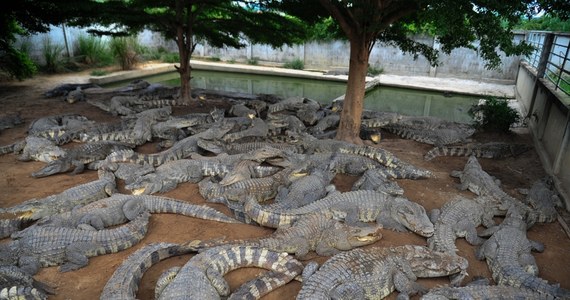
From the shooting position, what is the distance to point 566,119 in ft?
19.2

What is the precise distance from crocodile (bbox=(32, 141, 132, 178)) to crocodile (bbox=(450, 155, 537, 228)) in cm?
556

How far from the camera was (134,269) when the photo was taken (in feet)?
9.91

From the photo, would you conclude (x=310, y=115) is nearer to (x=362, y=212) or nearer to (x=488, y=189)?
(x=488, y=189)

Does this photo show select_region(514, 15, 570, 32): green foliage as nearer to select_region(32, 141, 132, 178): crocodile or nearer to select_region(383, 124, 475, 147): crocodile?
select_region(383, 124, 475, 147): crocodile

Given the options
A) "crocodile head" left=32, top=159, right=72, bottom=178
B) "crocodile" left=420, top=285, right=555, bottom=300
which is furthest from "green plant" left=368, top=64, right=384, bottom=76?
"crocodile" left=420, top=285, right=555, bottom=300

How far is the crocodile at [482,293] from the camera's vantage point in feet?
9.70

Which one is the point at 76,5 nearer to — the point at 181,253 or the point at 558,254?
the point at 181,253

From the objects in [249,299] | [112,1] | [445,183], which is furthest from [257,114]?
[249,299]

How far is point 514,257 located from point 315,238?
1.96m

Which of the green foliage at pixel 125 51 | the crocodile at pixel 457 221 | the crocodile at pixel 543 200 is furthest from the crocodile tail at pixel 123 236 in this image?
the green foliage at pixel 125 51

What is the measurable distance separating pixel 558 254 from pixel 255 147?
449 centimetres

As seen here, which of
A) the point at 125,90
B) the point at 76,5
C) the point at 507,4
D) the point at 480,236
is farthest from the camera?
the point at 125,90

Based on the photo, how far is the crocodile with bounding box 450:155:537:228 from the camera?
4.50 metres

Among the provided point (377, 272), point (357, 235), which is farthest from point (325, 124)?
point (377, 272)
